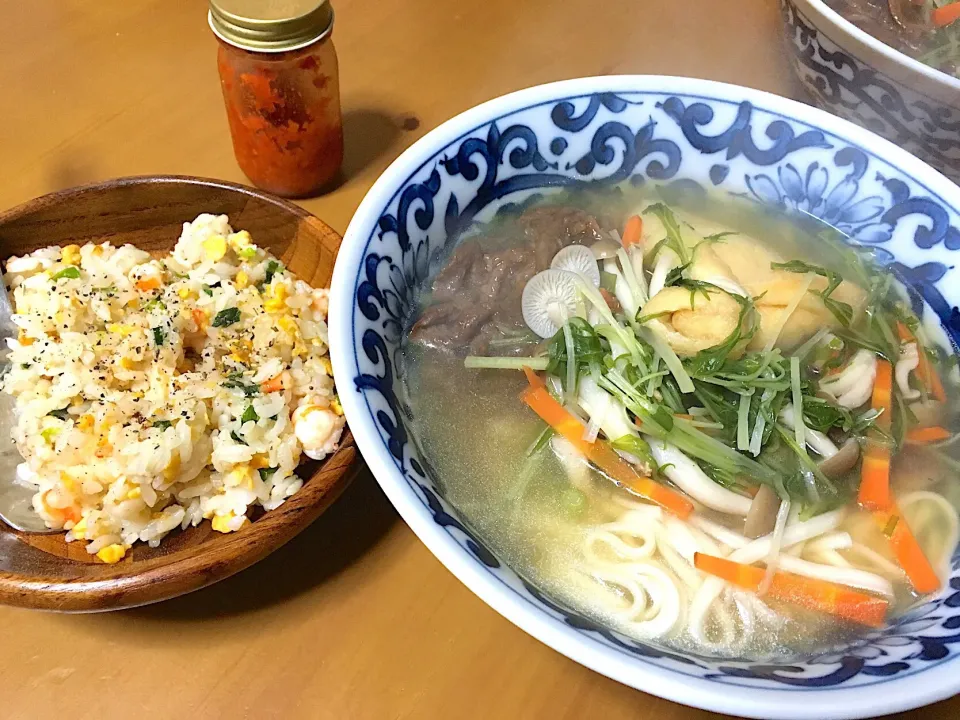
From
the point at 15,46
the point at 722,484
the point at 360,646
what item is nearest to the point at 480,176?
the point at 722,484

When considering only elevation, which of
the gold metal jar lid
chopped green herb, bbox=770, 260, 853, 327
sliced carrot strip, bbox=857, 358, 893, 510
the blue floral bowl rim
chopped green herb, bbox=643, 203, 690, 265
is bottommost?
sliced carrot strip, bbox=857, 358, 893, 510

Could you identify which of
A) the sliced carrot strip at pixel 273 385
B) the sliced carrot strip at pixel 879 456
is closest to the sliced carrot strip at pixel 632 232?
the sliced carrot strip at pixel 879 456

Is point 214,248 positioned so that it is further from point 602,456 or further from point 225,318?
point 602,456

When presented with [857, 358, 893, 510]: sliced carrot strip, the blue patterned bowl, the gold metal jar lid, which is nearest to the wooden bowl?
the gold metal jar lid

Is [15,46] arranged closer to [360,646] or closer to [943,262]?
[360,646]

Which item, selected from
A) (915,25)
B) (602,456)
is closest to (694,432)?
(602,456)

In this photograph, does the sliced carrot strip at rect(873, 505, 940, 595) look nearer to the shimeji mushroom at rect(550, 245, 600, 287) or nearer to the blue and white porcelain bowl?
the blue and white porcelain bowl
